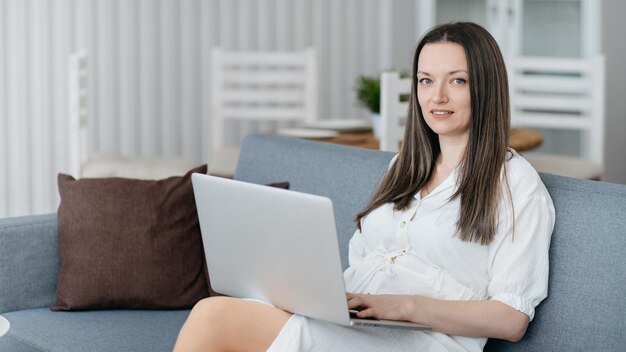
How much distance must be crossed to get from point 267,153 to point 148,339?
0.73m

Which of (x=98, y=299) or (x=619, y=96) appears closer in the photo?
(x=98, y=299)

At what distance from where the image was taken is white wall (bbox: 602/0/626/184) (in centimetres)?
562

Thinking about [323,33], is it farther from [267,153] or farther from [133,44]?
[267,153]

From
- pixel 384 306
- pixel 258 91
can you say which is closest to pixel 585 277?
pixel 384 306

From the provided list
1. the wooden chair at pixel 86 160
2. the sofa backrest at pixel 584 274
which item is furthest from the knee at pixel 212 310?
the wooden chair at pixel 86 160

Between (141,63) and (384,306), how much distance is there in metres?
3.79

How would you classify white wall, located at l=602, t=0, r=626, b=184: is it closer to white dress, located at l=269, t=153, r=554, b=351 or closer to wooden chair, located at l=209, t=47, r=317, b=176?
wooden chair, located at l=209, t=47, r=317, b=176

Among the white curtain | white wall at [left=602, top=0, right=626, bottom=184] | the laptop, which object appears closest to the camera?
the laptop

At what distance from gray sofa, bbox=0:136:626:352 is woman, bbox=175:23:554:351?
0.08 m

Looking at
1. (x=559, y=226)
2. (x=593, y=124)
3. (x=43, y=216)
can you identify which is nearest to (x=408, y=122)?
(x=559, y=226)

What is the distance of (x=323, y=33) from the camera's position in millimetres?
5914

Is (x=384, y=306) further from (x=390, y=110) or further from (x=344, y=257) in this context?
(x=390, y=110)

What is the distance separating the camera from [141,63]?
555cm

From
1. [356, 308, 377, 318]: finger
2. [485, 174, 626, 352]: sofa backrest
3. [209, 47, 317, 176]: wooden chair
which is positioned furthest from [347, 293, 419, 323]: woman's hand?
[209, 47, 317, 176]: wooden chair
